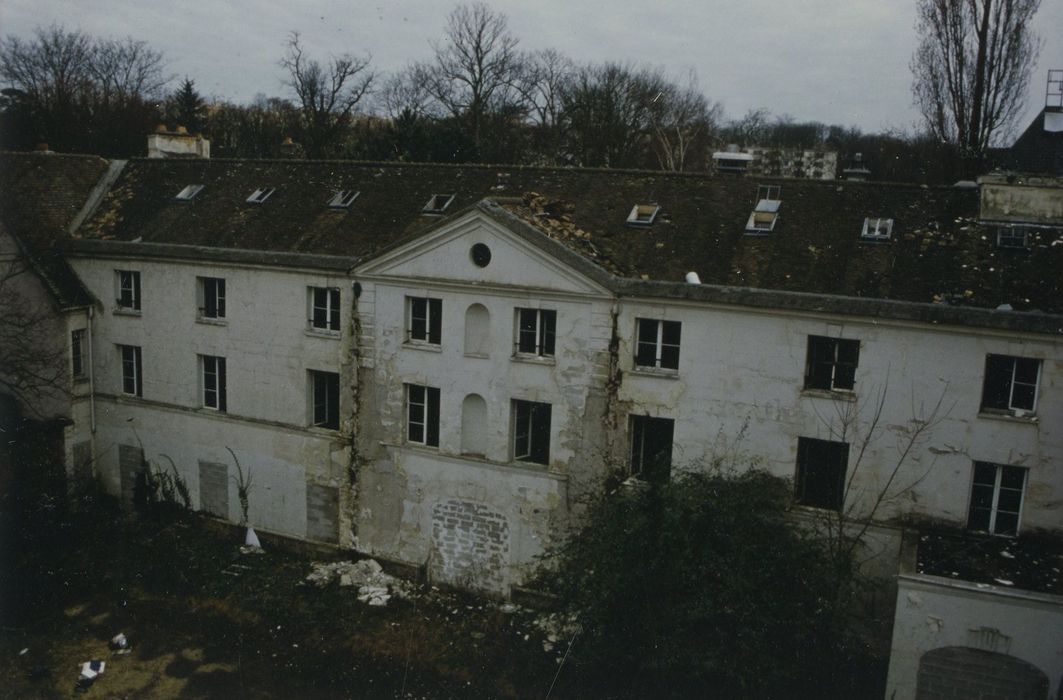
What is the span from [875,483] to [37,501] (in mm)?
24543

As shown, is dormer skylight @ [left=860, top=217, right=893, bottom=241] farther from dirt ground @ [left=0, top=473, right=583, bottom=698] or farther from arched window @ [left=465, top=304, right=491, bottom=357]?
dirt ground @ [left=0, top=473, right=583, bottom=698]

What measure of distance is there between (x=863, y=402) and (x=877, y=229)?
5066mm

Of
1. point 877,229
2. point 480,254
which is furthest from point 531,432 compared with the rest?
point 877,229

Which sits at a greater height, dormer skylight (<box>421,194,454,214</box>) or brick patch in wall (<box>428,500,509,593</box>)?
dormer skylight (<box>421,194,454,214</box>)

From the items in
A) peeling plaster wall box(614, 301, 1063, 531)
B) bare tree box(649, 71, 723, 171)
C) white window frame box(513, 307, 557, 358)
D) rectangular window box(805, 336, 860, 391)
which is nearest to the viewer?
peeling plaster wall box(614, 301, 1063, 531)

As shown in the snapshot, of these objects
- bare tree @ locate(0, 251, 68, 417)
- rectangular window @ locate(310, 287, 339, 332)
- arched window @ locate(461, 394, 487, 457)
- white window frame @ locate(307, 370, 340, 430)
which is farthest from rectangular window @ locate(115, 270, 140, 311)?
arched window @ locate(461, 394, 487, 457)

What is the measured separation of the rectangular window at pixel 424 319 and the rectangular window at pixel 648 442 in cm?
615

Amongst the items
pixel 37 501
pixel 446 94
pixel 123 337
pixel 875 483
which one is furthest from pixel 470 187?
pixel 446 94

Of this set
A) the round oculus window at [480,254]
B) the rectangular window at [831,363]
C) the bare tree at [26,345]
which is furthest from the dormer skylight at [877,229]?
the bare tree at [26,345]

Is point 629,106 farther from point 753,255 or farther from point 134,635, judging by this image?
point 134,635

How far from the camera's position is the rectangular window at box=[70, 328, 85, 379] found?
96.1ft

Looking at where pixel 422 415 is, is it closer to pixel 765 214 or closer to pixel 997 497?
pixel 765 214

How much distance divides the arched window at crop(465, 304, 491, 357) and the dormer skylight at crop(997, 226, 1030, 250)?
43.1ft

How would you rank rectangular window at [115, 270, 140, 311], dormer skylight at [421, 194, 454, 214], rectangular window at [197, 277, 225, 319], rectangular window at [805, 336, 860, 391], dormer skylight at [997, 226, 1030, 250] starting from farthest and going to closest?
rectangular window at [115, 270, 140, 311] → rectangular window at [197, 277, 225, 319] → dormer skylight at [421, 194, 454, 214] → dormer skylight at [997, 226, 1030, 250] → rectangular window at [805, 336, 860, 391]
